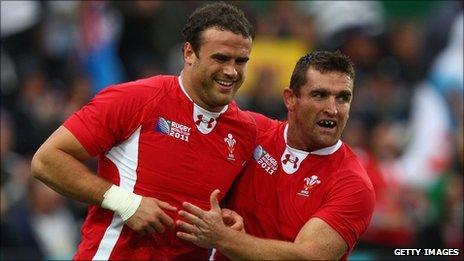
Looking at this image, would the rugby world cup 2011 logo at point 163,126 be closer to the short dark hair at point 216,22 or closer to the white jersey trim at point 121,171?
the white jersey trim at point 121,171

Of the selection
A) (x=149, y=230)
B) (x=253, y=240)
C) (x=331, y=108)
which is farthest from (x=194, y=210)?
(x=331, y=108)

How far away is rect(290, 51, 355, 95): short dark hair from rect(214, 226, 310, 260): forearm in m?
0.97

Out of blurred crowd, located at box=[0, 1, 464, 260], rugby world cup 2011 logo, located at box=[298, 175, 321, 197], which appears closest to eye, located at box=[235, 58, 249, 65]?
rugby world cup 2011 logo, located at box=[298, 175, 321, 197]

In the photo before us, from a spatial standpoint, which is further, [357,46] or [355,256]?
[357,46]

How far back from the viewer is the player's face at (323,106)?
5.74m

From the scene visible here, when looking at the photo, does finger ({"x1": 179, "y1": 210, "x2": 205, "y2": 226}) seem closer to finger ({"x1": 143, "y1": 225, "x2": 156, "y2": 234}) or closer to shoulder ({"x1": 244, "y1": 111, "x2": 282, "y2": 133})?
finger ({"x1": 143, "y1": 225, "x2": 156, "y2": 234})

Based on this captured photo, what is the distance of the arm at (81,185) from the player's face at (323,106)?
977 mm

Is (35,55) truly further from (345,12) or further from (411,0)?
(411,0)

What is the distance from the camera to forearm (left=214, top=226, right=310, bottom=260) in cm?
542

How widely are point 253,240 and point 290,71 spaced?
18.9 feet

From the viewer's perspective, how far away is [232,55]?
18.4 feet

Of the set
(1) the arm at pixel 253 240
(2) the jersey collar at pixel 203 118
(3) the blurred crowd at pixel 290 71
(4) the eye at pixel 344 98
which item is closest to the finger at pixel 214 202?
(1) the arm at pixel 253 240

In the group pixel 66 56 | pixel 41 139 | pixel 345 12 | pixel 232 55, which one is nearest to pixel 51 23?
pixel 66 56

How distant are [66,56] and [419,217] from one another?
13.7 ft
